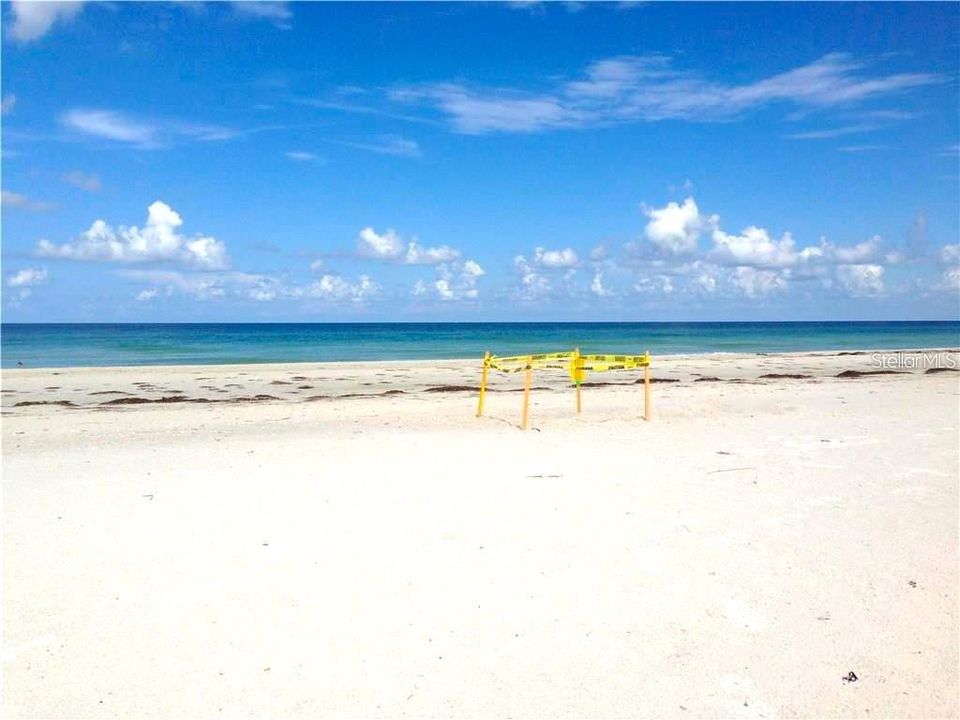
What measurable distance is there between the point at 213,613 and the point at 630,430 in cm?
836

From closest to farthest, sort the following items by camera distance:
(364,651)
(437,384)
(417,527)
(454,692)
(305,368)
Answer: (454,692) < (364,651) < (417,527) < (437,384) < (305,368)

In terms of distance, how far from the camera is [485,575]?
5.34 metres

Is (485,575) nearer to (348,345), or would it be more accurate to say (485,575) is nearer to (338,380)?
(338,380)

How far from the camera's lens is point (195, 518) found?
6.79 m

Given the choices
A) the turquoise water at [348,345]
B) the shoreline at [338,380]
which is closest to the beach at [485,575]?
the shoreline at [338,380]

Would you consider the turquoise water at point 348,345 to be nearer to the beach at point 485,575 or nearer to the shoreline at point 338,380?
the shoreline at point 338,380

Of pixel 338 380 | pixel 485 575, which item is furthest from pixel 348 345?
pixel 485 575

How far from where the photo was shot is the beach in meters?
3.90

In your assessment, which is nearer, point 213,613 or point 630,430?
point 213,613

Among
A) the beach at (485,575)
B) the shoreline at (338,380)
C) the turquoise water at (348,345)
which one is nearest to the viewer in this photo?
the beach at (485,575)

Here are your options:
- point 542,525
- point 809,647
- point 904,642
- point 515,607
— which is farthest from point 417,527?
point 904,642

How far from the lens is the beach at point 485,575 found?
3.90 meters

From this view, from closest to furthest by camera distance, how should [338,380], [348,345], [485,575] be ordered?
[485,575], [338,380], [348,345]

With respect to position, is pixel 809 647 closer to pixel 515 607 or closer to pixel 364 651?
pixel 515 607
